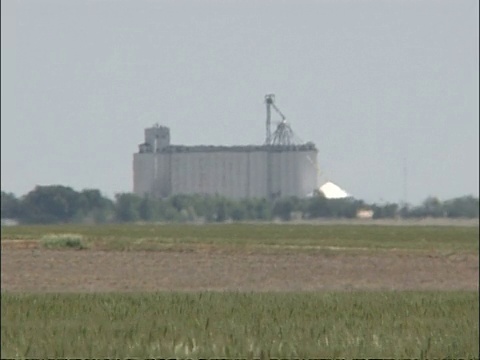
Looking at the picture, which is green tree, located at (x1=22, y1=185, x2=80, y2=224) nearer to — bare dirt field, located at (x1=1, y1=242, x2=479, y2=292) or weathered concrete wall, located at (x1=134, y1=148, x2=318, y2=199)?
bare dirt field, located at (x1=1, y1=242, x2=479, y2=292)

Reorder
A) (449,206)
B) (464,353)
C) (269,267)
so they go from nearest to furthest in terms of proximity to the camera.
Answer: (464,353) < (269,267) < (449,206)

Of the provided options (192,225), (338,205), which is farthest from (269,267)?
(192,225)

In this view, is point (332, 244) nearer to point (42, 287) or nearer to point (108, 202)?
point (108, 202)

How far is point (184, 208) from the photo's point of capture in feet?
288

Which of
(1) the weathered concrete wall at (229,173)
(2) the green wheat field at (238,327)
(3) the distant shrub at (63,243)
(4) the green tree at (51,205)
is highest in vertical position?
(1) the weathered concrete wall at (229,173)

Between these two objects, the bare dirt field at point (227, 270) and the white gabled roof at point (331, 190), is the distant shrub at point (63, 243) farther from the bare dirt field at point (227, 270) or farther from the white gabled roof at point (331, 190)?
the white gabled roof at point (331, 190)

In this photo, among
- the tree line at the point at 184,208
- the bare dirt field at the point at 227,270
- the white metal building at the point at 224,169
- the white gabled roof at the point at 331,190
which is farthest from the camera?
the white metal building at the point at 224,169

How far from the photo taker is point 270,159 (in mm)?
126812

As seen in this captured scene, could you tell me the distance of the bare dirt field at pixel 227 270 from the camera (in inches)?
1467

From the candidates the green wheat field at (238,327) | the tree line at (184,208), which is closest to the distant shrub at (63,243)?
the tree line at (184,208)

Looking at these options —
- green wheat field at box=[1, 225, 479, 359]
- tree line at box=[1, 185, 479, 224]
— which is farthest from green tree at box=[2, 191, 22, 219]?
green wheat field at box=[1, 225, 479, 359]

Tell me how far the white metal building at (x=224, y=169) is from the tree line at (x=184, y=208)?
35.7 ft

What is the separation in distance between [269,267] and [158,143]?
3057 inches

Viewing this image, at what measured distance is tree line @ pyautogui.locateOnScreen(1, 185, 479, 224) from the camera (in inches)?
2080
